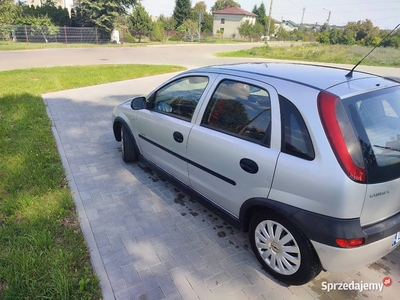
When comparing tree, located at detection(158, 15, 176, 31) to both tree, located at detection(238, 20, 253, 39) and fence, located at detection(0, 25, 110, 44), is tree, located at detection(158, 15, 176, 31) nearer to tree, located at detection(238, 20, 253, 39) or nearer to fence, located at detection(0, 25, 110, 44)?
tree, located at detection(238, 20, 253, 39)

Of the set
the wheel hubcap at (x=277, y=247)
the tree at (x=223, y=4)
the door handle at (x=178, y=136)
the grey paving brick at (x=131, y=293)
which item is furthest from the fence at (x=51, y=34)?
the tree at (x=223, y=4)

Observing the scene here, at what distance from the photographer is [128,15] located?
33531mm

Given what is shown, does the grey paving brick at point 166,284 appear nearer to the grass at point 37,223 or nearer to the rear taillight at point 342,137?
the grass at point 37,223

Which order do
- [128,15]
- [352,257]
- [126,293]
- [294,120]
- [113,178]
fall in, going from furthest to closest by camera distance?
[128,15], [113,178], [126,293], [294,120], [352,257]

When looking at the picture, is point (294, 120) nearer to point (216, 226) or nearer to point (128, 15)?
point (216, 226)

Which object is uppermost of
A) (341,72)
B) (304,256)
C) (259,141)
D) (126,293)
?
(341,72)

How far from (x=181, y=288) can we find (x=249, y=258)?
2.35ft

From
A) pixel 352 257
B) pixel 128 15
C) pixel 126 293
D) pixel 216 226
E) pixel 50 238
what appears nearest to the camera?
pixel 352 257

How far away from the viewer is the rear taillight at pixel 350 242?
1.93m

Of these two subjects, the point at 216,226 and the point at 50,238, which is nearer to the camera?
the point at 50,238

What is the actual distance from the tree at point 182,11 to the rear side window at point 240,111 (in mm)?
53555

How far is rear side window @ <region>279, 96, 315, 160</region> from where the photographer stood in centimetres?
204

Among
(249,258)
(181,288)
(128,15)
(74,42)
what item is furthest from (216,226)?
(128,15)

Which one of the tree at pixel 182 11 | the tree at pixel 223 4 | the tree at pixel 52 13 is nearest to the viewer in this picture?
the tree at pixel 52 13
